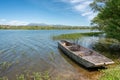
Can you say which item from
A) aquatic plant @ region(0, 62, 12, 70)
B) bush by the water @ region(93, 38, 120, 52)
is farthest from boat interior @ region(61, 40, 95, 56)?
aquatic plant @ region(0, 62, 12, 70)

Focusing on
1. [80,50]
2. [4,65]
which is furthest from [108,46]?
[4,65]

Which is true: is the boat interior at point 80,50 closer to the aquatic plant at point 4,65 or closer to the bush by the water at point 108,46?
the bush by the water at point 108,46

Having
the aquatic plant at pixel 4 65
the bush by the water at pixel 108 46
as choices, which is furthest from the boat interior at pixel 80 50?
the aquatic plant at pixel 4 65

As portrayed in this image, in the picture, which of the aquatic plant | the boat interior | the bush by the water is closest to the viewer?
the aquatic plant

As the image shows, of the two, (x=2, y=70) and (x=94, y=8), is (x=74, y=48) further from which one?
(x=94, y=8)

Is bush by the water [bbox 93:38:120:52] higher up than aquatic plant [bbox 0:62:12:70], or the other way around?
aquatic plant [bbox 0:62:12:70]

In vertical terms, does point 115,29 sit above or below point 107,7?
below

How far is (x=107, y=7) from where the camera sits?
1867 cm

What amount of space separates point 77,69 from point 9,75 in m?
5.54

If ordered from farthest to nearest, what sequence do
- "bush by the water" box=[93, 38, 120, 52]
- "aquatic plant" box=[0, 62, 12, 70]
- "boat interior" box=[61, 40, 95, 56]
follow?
"bush by the water" box=[93, 38, 120, 52] < "boat interior" box=[61, 40, 95, 56] < "aquatic plant" box=[0, 62, 12, 70]

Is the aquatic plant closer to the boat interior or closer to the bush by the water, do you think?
the boat interior

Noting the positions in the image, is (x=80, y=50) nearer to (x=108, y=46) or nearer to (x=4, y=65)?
(x=108, y=46)

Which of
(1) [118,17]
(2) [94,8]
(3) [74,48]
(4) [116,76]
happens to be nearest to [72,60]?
(3) [74,48]

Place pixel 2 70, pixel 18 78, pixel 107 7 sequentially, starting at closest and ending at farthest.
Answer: pixel 18 78 → pixel 2 70 → pixel 107 7
